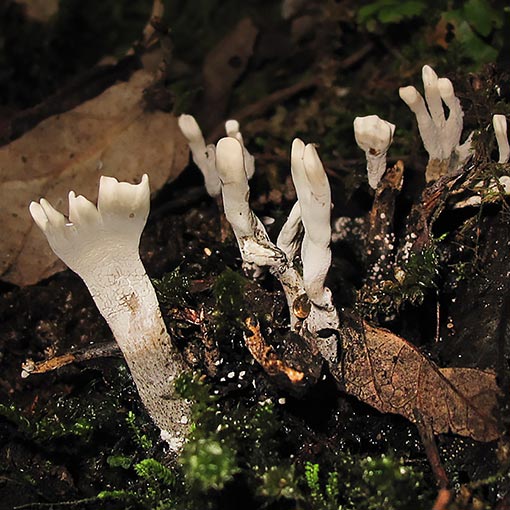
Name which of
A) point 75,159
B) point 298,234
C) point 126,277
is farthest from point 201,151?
point 126,277

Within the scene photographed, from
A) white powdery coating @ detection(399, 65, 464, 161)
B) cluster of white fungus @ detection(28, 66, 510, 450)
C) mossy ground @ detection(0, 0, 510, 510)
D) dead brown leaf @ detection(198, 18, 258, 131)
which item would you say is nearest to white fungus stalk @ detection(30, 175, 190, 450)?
cluster of white fungus @ detection(28, 66, 510, 450)

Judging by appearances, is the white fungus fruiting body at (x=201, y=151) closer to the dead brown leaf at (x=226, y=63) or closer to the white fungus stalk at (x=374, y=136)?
the white fungus stalk at (x=374, y=136)

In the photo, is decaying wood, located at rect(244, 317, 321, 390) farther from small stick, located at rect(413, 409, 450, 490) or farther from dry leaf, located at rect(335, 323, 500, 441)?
small stick, located at rect(413, 409, 450, 490)

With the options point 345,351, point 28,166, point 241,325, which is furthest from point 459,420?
point 28,166

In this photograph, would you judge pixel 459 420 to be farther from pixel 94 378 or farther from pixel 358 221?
pixel 94 378

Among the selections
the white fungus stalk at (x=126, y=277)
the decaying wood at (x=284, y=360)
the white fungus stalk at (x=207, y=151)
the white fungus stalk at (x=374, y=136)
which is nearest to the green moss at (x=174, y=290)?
the white fungus stalk at (x=126, y=277)
